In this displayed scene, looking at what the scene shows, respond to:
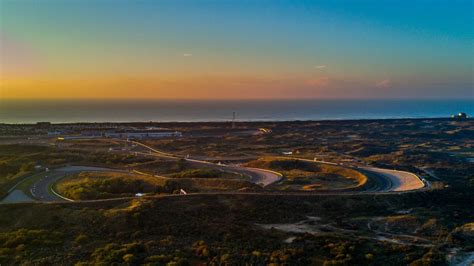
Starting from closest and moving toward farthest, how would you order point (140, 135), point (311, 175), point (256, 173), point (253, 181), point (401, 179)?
point (253, 181) < point (401, 179) < point (311, 175) < point (256, 173) < point (140, 135)

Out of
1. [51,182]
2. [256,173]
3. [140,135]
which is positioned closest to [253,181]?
[256,173]

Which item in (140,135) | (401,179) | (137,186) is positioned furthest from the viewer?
(140,135)

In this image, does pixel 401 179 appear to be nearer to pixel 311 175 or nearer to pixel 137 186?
pixel 311 175

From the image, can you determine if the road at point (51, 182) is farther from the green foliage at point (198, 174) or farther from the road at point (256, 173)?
the road at point (256, 173)

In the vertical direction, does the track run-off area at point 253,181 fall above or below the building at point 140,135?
below

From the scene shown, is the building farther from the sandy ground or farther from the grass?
the sandy ground

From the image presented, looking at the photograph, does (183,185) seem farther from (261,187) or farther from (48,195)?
(48,195)

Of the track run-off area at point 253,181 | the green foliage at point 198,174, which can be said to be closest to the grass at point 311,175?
the track run-off area at point 253,181

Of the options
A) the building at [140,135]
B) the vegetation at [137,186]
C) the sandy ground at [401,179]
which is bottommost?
the sandy ground at [401,179]

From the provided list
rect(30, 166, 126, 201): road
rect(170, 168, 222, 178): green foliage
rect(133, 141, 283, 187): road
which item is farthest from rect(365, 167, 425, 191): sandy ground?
rect(30, 166, 126, 201): road

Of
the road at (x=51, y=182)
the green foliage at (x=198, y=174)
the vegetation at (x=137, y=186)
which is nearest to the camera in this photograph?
the road at (x=51, y=182)

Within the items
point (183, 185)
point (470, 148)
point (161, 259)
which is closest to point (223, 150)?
point (183, 185)
